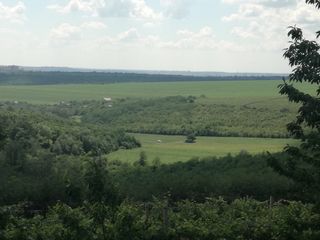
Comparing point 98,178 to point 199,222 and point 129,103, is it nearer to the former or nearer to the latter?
point 199,222

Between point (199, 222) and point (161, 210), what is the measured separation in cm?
236

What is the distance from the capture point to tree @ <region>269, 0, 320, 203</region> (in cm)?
1113

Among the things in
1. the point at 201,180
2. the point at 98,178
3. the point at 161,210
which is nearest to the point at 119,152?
the point at 201,180

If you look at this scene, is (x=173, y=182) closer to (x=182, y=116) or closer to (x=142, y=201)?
(x=142, y=201)

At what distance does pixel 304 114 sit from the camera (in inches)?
439

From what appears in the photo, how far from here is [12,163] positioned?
63.2 metres

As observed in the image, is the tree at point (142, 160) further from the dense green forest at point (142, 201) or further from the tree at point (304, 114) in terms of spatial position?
the tree at point (304, 114)

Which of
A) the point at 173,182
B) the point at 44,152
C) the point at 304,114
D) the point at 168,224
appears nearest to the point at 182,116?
the point at 44,152

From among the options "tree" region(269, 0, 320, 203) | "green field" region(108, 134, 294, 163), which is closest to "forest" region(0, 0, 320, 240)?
"tree" region(269, 0, 320, 203)

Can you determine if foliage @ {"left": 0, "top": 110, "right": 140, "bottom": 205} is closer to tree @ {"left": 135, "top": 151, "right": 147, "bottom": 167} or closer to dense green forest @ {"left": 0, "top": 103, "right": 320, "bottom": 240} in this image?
dense green forest @ {"left": 0, "top": 103, "right": 320, "bottom": 240}

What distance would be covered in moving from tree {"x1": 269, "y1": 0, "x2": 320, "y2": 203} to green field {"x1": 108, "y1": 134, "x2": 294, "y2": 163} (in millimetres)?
63342

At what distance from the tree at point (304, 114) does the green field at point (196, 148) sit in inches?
2494

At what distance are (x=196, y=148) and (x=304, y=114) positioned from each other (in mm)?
79257

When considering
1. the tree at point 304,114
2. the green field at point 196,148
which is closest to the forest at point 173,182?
the tree at point 304,114
